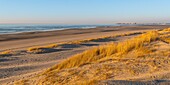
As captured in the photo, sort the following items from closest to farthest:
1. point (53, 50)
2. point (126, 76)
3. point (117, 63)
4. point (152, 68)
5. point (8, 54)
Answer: point (126, 76) → point (152, 68) → point (117, 63) → point (8, 54) → point (53, 50)

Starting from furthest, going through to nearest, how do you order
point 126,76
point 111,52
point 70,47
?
point 70,47
point 111,52
point 126,76

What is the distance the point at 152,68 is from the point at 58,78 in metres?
2.90

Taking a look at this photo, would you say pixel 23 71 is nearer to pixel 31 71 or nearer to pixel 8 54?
pixel 31 71

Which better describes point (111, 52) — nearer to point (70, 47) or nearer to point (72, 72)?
point (72, 72)

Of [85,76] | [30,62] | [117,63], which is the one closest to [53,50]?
[30,62]

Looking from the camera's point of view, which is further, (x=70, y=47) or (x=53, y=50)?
(x=70, y=47)

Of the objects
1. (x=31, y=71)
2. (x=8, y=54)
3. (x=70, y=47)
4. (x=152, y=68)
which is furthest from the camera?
(x=70, y=47)

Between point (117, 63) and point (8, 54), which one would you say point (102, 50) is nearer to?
point (117, 63)

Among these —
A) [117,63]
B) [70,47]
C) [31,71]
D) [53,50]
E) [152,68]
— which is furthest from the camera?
[70,47]

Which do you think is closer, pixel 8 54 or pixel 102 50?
pixel 102 50

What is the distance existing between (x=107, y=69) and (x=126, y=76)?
107 centimetres

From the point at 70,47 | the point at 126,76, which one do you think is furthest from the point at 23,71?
the point at 70,47

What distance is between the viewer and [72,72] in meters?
8.15

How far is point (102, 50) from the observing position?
1263 cm
